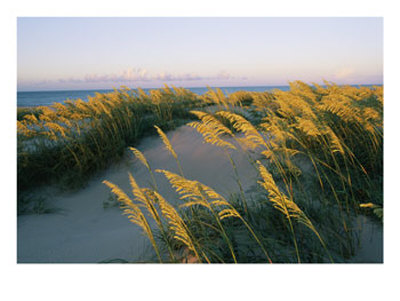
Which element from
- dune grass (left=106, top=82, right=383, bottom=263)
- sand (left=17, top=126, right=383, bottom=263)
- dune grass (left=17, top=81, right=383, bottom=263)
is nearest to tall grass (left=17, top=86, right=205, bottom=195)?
dune grass (left=17, top=81, right=383, bottom=263)

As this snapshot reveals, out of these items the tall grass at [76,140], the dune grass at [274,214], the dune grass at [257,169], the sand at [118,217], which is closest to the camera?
the dune grass at [274,214]

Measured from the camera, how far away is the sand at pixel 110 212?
6.54 ft

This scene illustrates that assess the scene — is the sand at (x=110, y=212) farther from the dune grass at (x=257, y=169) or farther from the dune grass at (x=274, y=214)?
the dune grass at (x=274, y=214)

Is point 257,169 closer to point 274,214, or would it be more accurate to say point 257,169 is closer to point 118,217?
point 274,214

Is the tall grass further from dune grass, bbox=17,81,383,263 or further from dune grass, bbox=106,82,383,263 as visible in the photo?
dune grass, bbox=106,82,383,263

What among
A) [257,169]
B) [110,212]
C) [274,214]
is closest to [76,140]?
[110,212]

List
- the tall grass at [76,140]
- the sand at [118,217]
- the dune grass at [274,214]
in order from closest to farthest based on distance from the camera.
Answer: the dune grass at [274,214] → the sand at [118,217] → the tall grass at [76,140]

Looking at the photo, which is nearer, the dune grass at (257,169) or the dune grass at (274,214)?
the dune grass at (274,214)

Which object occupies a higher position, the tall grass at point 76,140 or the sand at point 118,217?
the tall grass at point 76,140

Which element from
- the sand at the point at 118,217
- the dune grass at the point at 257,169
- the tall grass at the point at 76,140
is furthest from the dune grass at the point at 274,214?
the tall grass at the point at 76,140
